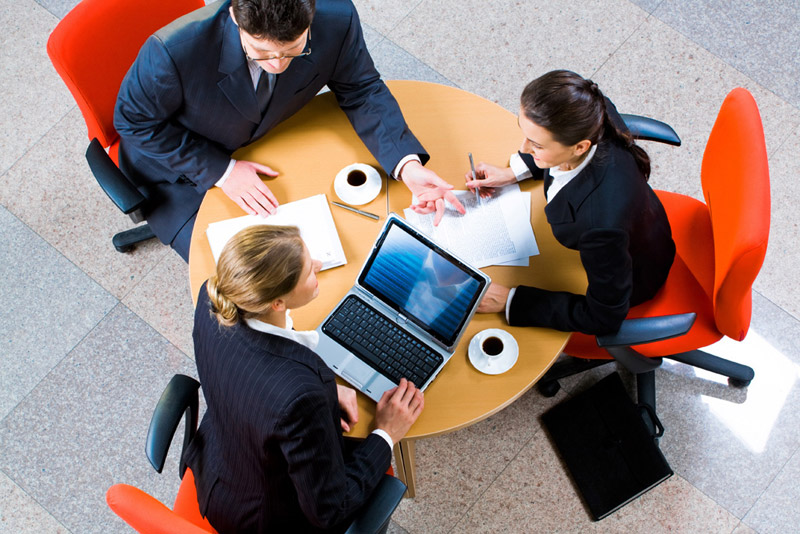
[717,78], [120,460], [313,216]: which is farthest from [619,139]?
[120,460]

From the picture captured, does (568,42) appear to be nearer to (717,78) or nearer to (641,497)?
(717,78)

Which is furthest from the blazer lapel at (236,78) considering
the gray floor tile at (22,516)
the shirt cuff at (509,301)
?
the gray floor tile at (22,516)

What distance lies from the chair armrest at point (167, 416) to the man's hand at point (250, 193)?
474 millimetres

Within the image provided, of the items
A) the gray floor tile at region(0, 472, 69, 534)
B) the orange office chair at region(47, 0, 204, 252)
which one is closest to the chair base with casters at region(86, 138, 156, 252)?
the orange office chair at region(47, 0, 204, 252)

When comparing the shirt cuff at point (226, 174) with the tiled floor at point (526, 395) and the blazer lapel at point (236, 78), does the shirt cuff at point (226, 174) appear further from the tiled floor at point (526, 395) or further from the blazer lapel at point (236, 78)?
the tiled floor at point (526, 395)

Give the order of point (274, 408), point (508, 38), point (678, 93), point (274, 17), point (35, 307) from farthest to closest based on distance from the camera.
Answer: point (508, 38)
point (678, 93)
point (35, 307)
point (274, 17)
point (274, 408)

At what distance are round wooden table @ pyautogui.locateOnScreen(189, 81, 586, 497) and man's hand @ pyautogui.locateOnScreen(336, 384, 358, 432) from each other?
24 mm

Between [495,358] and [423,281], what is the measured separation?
0.26 meters

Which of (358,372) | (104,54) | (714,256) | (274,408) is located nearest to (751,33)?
(714,256)

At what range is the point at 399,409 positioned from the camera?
1586 mm

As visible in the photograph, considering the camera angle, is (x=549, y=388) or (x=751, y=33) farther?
(x=751, y=33)

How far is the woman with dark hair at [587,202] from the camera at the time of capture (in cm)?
158

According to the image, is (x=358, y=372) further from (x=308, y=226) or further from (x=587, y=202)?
(x=587, y=202)

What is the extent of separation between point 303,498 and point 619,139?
1.11 m
